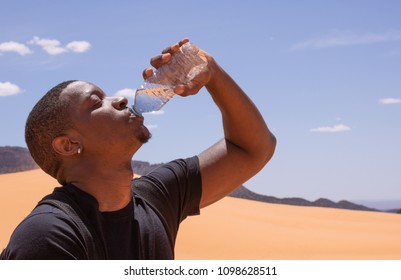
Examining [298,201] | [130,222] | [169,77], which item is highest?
[298,201]

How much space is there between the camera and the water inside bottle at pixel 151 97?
143 inches

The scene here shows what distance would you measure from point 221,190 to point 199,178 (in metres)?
0.19

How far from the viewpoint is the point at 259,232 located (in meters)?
15.8

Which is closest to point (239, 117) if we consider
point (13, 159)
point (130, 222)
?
point (130, 222)

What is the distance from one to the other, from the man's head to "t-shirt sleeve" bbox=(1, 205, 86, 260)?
52 centimetres

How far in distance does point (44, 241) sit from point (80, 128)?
0.73 metres

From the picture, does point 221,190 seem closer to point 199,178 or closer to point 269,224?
point 199,178

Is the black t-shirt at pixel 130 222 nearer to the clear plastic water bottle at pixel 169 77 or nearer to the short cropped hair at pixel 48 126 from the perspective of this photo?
the short cropped hair at pixel 48 126

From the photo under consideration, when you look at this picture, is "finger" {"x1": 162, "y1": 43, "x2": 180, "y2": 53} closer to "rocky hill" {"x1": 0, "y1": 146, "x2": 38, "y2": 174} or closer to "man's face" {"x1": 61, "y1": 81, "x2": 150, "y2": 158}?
"man's face" {"x1": 61, "y1": 81, "x2": 150, "y2": 158}

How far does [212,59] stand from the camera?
3826mm

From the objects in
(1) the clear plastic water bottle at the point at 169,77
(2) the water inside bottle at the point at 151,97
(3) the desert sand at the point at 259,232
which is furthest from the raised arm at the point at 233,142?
(3) the desert sand at the point at 259,232

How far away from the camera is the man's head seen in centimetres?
317

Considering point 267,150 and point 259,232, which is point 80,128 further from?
point 259,232
